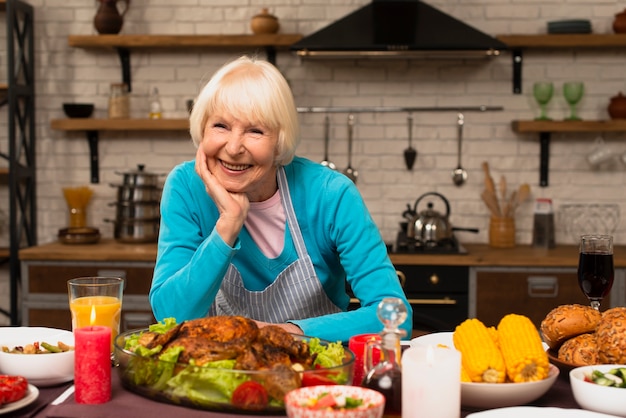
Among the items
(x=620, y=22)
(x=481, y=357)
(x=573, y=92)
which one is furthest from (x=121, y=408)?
(x=620, y=22)

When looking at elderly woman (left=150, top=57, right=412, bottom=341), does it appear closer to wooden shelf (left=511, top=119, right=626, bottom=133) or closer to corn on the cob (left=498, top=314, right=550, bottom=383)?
corn on the cob (left=498, top=314, right=550, bottom=383)

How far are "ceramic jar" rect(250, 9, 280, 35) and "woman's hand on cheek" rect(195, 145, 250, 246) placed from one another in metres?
2.27

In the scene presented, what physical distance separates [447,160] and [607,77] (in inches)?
36.1

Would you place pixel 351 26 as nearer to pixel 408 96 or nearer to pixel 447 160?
pixel 408 96

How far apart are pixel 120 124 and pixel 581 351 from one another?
3.24m

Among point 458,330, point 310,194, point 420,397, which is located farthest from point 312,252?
Result: point 420,397

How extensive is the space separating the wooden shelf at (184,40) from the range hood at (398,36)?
0.30 meters

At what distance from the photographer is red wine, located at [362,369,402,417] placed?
131 cm

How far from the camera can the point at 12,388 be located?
140 cm

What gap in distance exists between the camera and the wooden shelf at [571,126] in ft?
13.8

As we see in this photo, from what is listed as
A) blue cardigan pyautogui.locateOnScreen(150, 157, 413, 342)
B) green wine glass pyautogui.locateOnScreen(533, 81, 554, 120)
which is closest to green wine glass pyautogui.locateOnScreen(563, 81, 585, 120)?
green wine glass pyautogui.locateOnScreen(533, 81, 554, 120)

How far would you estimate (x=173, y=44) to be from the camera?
4.34 m

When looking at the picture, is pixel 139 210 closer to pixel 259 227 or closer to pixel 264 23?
pixel 264 23

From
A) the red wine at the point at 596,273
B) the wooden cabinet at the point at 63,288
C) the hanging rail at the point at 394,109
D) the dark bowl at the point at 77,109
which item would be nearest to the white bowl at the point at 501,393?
the red wine at the point at 596,273
